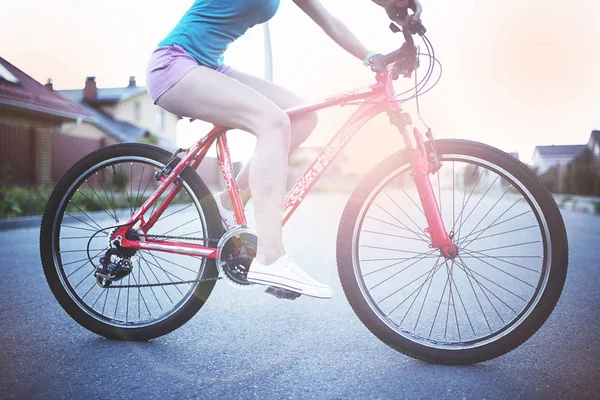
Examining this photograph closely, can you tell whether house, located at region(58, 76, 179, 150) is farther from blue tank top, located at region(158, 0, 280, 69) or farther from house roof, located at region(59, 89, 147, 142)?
blue tank top, located at region(158, 0, 280, 69)

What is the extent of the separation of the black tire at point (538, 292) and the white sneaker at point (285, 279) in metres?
0.18

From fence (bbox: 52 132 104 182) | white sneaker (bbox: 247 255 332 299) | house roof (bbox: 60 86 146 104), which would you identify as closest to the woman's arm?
white sneaker (bbox: 247 255 332 299)

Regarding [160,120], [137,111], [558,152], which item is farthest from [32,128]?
[160,120]

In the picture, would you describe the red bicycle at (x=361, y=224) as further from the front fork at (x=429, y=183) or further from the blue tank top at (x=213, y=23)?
the blue tank top at (x=213, y=23)

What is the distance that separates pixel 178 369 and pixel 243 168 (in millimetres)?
1119

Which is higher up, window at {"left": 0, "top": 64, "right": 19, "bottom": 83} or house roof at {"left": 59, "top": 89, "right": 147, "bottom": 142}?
house roof at {"left": 59, "top": 89, "right": 147, "bottom": 142}

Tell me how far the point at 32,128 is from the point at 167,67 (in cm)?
1741

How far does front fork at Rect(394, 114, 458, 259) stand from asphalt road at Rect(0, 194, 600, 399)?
62 centimetres

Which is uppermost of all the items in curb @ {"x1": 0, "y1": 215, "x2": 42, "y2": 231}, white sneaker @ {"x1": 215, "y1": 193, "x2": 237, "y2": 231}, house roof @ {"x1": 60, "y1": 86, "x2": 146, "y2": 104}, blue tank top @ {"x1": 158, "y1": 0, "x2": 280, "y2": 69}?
house roof @ {"x1": 60, "y1": 86, "x2": 146, "y2": 104}

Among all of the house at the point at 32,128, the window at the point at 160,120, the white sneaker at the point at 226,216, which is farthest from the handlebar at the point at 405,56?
the window at the point at 160,120

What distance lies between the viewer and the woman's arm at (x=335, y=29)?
8.73ft

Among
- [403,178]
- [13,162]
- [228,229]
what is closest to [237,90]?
[228,229]

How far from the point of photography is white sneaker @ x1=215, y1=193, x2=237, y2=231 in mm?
2648

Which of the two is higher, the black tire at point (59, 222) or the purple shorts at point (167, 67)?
the purple shorts at point (167, 67)
